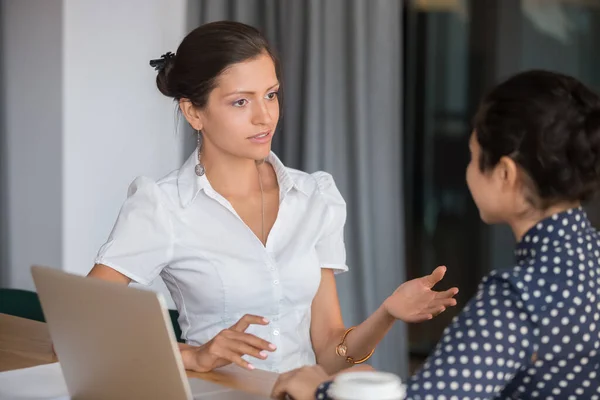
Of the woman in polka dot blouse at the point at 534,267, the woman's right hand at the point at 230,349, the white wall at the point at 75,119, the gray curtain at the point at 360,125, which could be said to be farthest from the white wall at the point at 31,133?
the woman in polka dot blouse at the point at 534,267

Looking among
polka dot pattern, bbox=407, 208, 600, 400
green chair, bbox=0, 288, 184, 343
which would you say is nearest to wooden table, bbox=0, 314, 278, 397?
green chair, bbox=0, 288, 184, 343

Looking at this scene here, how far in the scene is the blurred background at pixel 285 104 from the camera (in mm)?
3400

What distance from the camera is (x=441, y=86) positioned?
4.12 metres

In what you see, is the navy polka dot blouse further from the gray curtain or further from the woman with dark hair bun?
the gray curtain

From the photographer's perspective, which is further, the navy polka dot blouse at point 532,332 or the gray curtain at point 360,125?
the gray curtain at point 360,125

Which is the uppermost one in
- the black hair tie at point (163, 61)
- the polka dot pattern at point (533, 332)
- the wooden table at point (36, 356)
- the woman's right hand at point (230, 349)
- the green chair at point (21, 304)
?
the black hair tie at point (163, 61)

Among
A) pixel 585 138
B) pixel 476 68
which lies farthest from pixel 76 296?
pixel 476 68

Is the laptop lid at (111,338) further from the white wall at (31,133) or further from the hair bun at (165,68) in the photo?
the white wall at (31,133)

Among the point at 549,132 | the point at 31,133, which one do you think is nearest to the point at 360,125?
the point at 31,133

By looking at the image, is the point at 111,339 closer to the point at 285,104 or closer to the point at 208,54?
the point at 208,54

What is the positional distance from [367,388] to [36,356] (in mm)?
1039

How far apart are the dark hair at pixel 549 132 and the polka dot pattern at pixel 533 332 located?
51 mm

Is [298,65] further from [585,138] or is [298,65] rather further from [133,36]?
[585,138]

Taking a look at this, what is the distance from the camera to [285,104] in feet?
12.1
